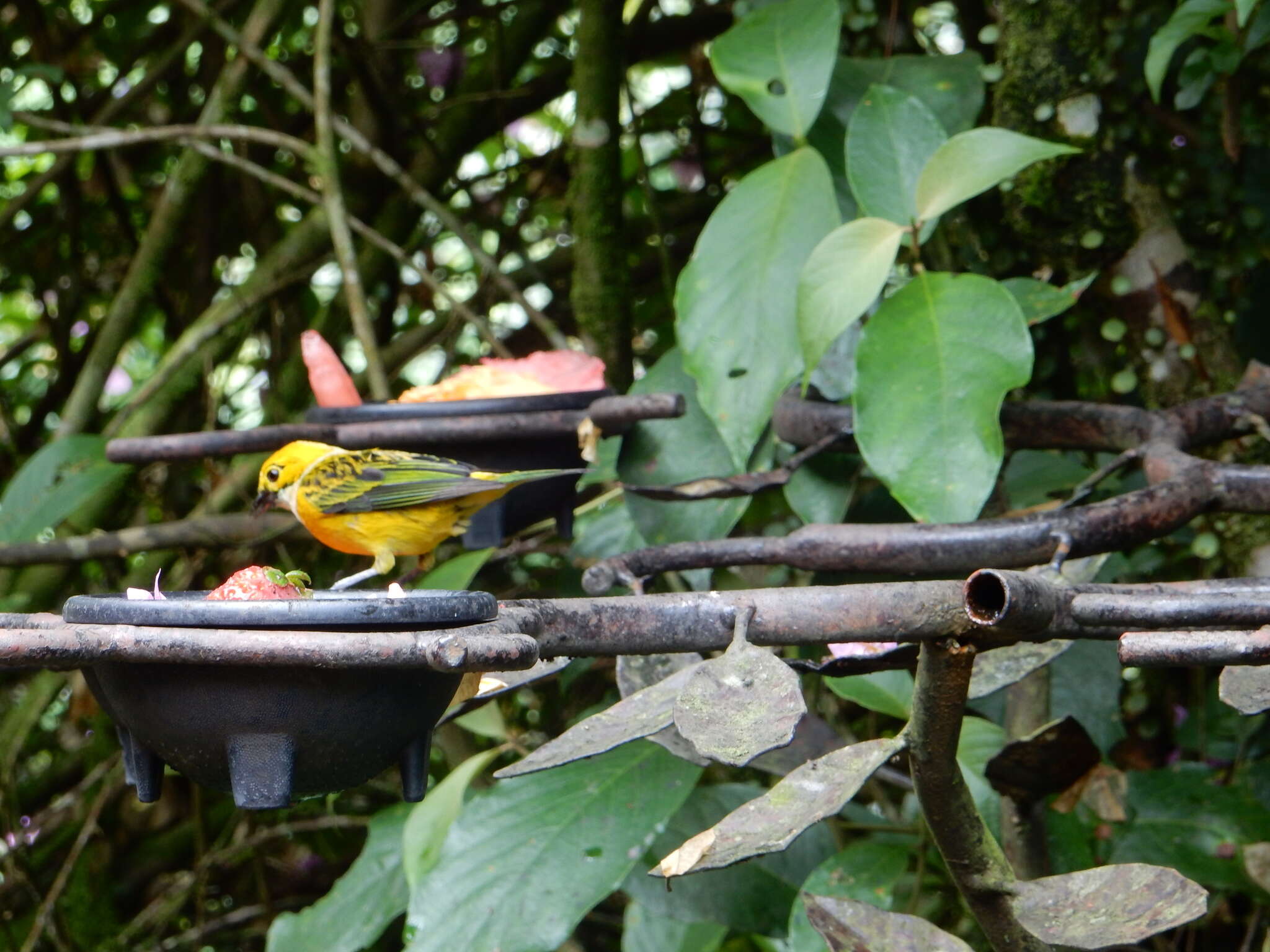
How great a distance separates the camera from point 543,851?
3.91 feet

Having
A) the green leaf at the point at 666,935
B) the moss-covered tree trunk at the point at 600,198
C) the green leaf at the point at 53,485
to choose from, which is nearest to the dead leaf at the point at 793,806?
the green leaf at the point at 666,935

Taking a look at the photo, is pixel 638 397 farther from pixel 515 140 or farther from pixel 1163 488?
pixel 515 140

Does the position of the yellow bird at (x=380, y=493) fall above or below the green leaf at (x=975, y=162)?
below

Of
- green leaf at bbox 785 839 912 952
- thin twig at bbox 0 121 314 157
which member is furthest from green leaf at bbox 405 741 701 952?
thin twig at bbox 0 121 314 157

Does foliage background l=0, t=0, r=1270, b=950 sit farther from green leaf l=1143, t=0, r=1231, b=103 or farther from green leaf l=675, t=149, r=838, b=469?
green leaf l=1143, t=0, r=1231, b=103

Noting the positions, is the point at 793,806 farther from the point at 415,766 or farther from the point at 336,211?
the point at 336,211

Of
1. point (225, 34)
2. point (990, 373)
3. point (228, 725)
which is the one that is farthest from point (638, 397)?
point (225, 34)

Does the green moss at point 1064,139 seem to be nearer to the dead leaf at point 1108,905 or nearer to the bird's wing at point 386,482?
the bird's wing at point 386,482

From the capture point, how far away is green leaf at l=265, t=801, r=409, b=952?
147cm

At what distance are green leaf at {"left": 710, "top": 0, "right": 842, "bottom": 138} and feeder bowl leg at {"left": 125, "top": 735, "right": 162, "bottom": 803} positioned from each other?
0.92 m

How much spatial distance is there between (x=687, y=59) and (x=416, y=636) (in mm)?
2090

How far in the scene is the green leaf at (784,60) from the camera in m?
1.33

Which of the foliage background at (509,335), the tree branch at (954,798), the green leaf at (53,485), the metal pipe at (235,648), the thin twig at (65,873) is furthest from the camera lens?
the thin twig at (65,873)

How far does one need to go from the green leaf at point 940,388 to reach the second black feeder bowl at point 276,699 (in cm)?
54
